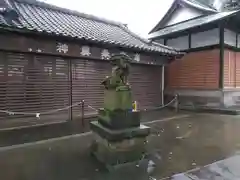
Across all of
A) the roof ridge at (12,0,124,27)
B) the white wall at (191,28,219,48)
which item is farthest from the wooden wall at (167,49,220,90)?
the roof ridge at (12,0,124,27)

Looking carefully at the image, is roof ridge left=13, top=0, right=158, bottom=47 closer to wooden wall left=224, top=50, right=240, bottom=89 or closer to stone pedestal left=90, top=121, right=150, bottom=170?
wooden wall left=224, top=50, right=240, bottom=89

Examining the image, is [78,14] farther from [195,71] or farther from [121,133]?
[121,133]

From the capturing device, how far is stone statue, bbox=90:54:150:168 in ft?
15.1

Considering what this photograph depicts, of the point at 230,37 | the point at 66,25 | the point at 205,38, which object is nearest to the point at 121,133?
the point at 66,25

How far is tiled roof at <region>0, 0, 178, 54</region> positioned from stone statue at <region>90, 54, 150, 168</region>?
15.2 ft

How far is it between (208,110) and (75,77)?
25.4 feet

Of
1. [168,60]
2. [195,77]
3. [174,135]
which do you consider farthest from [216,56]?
[174,135]

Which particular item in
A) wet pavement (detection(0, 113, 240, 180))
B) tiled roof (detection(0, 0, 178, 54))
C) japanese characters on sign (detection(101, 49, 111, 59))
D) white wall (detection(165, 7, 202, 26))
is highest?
white wall (detection(165, 7, 202, 26))

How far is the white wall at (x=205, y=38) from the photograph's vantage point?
13.5 meters

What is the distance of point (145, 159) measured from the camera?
16.3 feet

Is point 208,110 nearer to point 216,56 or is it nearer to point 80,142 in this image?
point 216,56

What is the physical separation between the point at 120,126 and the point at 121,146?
0.42m

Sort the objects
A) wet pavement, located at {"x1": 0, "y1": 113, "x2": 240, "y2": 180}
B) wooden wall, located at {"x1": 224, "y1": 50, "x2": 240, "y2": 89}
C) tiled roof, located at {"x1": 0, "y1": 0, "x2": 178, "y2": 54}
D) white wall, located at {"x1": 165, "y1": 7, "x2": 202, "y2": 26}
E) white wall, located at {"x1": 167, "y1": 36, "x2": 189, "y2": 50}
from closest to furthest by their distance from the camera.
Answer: wet pavement, located at {"x1": 0, "y1": 113, "x2": 240, "y2": 180}, tiled roof, located at {"x1": 0, "y1": 0, "x2": 178, "y2": 54}, wooden wall, located at {"x1": 224, "y1": 50, "x2": 240, "y2": 89}, white wall, located at {"x1": 167, "y1": 36, "x2": 189, "y2": 50}, white wall, located at {"x1": 165, "y1": 7, "x2": 202, "y2": 26}

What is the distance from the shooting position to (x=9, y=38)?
26.1 feet
